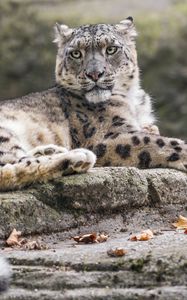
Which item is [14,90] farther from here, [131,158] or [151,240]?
[151,240]

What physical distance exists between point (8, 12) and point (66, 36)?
879 centimetres

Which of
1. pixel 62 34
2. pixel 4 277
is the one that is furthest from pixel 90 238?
pixel 62 34

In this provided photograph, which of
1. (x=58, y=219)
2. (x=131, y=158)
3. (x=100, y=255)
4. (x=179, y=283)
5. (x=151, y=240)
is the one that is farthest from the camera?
(x=131, y=158)

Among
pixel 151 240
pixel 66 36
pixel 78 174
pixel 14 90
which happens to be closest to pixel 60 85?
pixel 66 36

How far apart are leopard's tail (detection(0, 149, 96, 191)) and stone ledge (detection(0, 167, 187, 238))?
0.26 feet

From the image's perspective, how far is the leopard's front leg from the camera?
6.88 meters

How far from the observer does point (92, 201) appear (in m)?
5.92

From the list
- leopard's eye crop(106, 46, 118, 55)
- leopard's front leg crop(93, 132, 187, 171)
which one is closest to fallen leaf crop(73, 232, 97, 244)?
leopard's front leg crop(93, 132, 187, 171)

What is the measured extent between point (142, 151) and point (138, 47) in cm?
931

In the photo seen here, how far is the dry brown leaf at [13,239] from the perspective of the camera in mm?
5391

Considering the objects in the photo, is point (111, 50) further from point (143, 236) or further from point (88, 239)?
point (143, 236)

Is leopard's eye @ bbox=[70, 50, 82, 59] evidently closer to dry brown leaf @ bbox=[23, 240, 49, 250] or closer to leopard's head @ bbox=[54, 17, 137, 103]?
leopard's head @ bbox=[54, 17, 137, 103]

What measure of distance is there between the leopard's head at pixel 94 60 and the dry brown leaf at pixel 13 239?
2.38m

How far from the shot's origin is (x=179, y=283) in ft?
14.8
